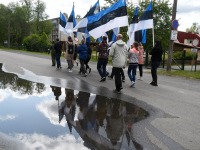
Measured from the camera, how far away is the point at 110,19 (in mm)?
13492

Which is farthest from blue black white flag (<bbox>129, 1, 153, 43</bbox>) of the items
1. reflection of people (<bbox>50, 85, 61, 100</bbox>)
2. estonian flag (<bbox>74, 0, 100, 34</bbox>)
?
reflection of people (<bbox>50, 85, 61, 100</bbox>)

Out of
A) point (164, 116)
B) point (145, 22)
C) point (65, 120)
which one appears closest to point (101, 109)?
point (65, 120)

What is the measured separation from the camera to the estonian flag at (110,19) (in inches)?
525

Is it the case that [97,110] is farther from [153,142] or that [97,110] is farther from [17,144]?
[17,144]

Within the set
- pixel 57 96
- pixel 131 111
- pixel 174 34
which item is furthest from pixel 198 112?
pixel 174 34

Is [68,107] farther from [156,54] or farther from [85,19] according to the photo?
[85,19]

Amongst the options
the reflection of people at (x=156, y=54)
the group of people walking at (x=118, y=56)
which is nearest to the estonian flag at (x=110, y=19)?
the group of people walking at (x=118, y=56)

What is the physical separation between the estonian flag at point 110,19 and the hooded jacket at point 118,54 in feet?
9.07

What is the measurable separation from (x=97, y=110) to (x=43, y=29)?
286 feet

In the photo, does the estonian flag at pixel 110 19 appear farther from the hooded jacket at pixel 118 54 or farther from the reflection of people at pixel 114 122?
the reflection of people at pixel 114 122

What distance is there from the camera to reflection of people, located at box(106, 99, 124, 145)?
5.70 m

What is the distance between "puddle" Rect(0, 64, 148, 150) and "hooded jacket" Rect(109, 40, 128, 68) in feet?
5.20

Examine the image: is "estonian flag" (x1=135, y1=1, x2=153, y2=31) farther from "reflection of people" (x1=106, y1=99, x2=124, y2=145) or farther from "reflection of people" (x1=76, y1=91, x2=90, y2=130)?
"reflection of people" (x1=106, y1=99, x2=124, y2=145)

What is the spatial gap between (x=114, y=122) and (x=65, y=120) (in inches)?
40.4
